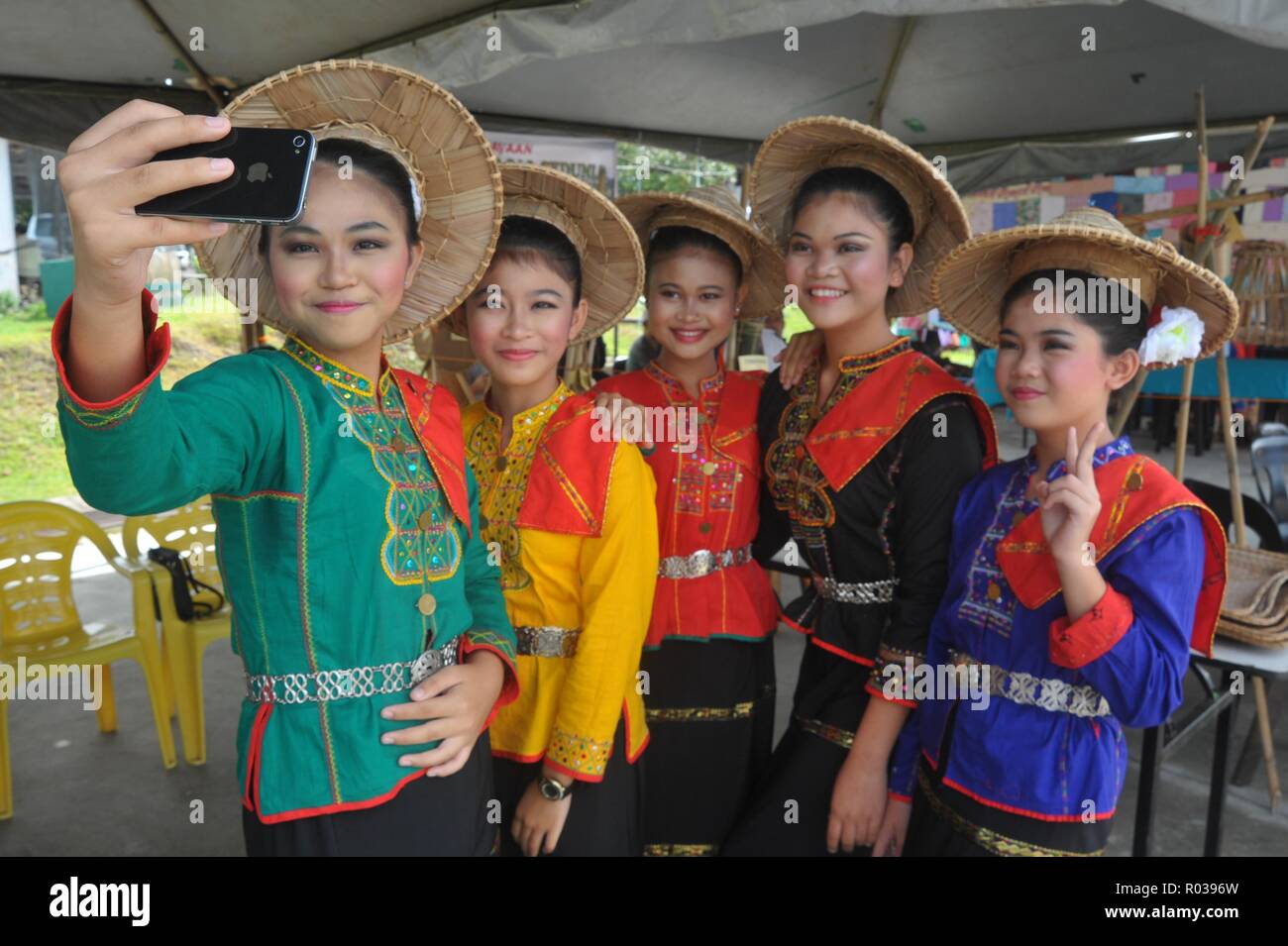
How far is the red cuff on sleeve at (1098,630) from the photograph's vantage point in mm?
1354

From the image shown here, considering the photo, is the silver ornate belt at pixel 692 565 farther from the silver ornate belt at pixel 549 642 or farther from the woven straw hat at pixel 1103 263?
the woven straw hat at pixel 1103 263

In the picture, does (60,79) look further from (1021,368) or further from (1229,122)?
(1229,122)

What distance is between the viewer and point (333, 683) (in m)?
1.17

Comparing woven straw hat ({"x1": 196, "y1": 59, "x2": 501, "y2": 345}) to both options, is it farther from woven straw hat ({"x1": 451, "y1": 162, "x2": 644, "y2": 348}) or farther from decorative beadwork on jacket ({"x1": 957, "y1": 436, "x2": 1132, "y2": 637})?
decorative beadwork on jacket ({"x1": 957, "y1": 436, "x2": 1132, "y2": 637})

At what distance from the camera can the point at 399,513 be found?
1251mm

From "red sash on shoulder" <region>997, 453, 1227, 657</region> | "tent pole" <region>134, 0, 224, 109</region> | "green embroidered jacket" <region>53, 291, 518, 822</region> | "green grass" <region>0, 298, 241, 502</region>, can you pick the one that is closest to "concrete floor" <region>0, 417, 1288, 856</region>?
"red sash on shoulder" <region>997, 453, 1227, 657</region>

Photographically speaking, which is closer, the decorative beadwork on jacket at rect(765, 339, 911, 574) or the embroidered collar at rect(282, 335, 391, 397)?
the embroidered collar at rect(282, 335, 391, 397)

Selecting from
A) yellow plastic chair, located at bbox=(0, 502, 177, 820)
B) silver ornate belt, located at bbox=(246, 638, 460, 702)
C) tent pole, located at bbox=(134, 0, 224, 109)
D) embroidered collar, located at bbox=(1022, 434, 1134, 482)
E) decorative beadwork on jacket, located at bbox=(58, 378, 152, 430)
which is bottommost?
yellow plastic chair, located at bbox=(0, 502, 177, 820)

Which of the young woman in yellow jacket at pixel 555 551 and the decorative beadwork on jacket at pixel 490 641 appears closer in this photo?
the decorative beadwork on jacket at pixel 490 641

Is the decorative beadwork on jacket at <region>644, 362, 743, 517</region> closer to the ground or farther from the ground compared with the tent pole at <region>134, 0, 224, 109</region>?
closer to the ground

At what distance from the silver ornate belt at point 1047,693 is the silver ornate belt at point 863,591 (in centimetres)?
27

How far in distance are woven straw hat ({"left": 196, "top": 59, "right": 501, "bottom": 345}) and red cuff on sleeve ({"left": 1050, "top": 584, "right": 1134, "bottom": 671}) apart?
117 centimetres

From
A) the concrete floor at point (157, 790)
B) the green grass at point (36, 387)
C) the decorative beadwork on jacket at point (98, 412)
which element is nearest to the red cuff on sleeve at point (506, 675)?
the decorative beadwork on jacket at point (98, 412)

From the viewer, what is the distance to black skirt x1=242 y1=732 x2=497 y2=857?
3.88ft
